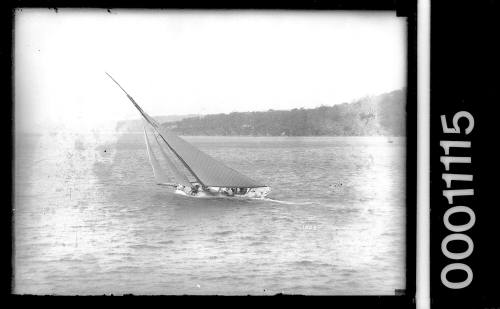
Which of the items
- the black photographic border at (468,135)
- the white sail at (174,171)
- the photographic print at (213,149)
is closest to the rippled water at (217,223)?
the photographic print at (213,149)

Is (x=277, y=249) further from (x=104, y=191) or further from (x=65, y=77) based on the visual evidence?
(x=65, y=77)

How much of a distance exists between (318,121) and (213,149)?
0.65 meters

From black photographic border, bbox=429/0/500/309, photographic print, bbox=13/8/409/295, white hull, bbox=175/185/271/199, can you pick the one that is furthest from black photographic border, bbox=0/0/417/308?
white hull, bbox=175/185/271/199

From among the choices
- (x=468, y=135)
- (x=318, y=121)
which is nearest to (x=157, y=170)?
(x=318, y=121)

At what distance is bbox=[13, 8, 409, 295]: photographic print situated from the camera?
11.2ft

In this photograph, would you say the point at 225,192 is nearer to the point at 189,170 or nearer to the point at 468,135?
the point at 189,170

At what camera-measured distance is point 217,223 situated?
3.49 m

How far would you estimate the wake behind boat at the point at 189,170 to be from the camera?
3.53 metres

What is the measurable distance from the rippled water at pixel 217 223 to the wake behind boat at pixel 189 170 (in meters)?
0.05

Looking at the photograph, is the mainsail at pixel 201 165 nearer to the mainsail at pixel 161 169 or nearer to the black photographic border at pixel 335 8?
the mainsail at pixel 161 169

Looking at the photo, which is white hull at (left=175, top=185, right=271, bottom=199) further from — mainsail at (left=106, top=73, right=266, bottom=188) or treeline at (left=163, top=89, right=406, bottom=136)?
treeline at (left=163, top=89, right=406, bottom=136)

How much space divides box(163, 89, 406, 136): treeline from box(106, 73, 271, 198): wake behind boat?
0.09 meters
